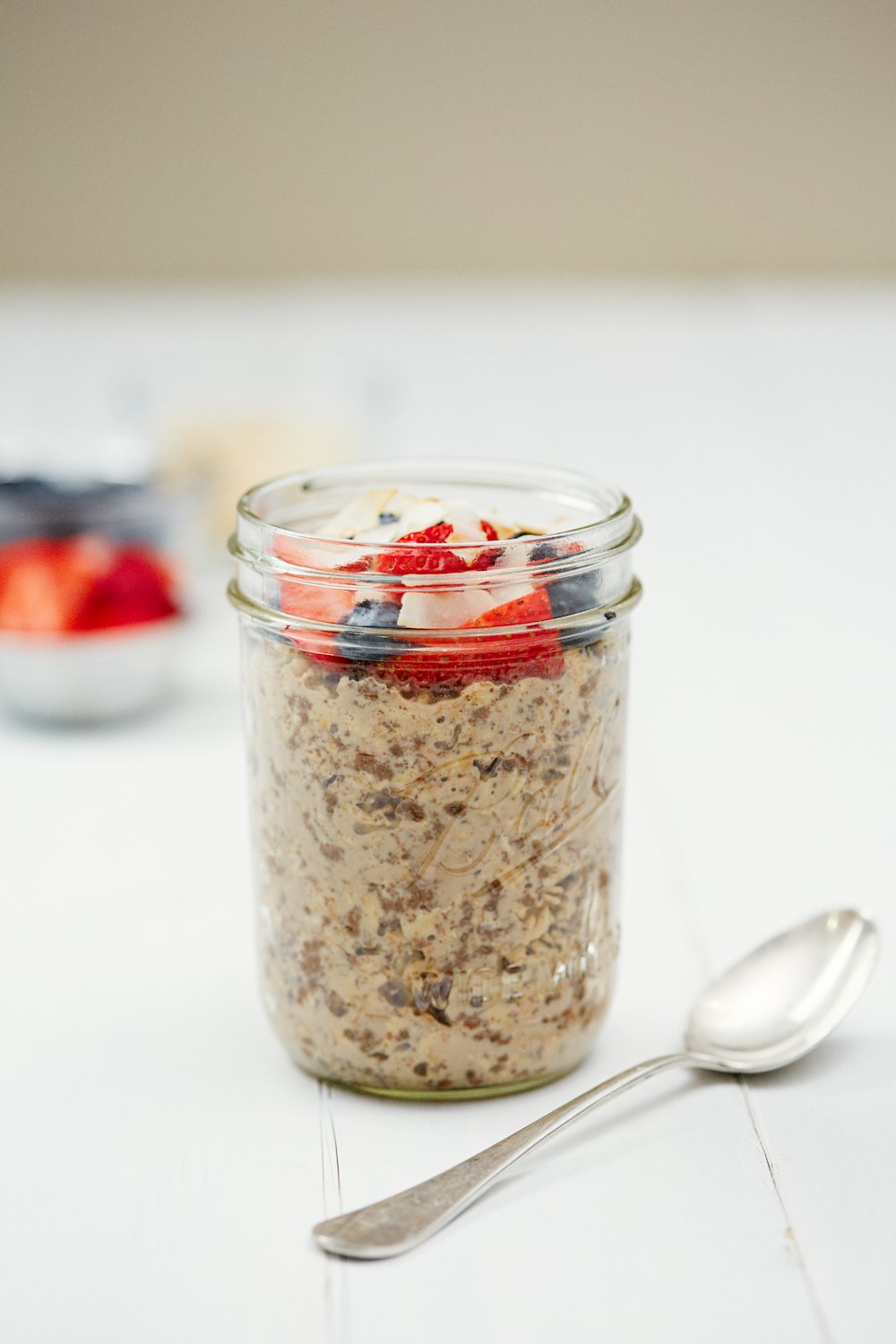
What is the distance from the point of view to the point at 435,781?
0.82 meters

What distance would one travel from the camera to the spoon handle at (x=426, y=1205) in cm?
76

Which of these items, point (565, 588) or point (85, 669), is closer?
point (565, 588)

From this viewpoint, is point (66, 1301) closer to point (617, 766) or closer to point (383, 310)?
point (617, 766)

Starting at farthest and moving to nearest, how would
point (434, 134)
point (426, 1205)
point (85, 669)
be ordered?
point (434, 134), point (85, 669), point (426, 1205)

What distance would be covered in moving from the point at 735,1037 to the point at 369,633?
378mm

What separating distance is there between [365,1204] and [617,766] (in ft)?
0.98

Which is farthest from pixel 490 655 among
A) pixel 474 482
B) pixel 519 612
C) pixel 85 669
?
pixel 85 669

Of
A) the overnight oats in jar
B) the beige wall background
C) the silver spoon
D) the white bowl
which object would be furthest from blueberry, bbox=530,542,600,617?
the beige wall background

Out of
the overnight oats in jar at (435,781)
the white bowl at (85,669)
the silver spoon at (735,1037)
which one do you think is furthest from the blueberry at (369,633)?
the white bowl at (85,669)

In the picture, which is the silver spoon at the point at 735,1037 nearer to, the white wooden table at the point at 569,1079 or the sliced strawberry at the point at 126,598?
the white wooden table at the point at 569,1079

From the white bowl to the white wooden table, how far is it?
0.03 meters

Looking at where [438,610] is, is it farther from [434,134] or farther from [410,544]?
[434,134]

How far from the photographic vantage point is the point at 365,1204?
0.81m

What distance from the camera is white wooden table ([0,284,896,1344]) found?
2.42 ft
